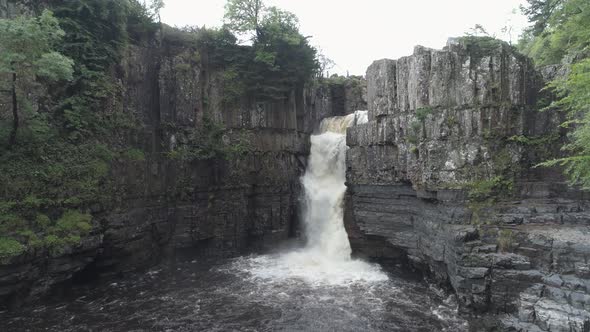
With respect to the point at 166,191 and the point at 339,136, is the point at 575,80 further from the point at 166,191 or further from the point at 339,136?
the point at 166,191

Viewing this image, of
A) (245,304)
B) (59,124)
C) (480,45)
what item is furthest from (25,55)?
(480,45)

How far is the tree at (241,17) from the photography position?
28.6 meters

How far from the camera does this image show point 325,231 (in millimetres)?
28609

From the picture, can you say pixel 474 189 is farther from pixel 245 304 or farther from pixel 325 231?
pixel 245 304

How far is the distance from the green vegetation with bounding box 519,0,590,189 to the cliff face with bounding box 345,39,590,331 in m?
1.50

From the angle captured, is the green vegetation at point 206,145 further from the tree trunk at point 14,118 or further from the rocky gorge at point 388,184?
the tree trunk at point 14,118

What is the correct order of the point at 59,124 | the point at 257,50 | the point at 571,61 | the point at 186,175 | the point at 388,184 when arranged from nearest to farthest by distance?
1. the point at 59,124
2. the point at 571,61
3. the point at 388,184
4. the point at 186,175
5. the point at 257,50

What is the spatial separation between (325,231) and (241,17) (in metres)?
17.5

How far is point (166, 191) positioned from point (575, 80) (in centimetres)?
2239

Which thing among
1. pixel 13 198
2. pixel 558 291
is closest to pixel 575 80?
pixel 558 291

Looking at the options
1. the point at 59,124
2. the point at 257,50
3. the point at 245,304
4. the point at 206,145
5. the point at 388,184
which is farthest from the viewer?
the point at 257,50

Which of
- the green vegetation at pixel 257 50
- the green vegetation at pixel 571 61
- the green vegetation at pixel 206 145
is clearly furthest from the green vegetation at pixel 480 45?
the green vegetation at pixel 206 145

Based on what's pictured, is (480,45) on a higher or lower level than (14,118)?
higher

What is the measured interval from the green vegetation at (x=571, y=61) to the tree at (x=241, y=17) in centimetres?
1897
